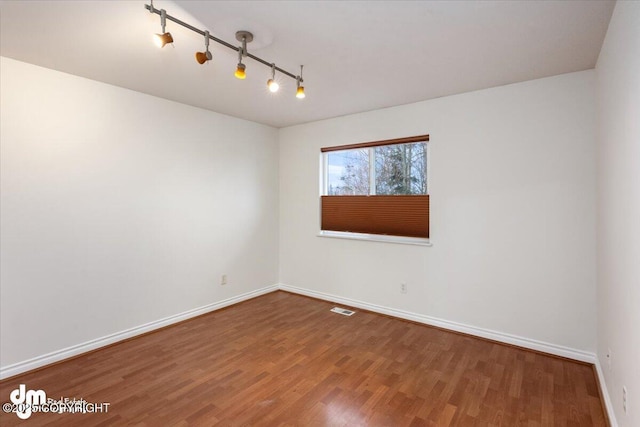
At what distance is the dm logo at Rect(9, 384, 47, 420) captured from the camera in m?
2.08

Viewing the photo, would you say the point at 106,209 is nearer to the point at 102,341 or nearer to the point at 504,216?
the point at 102,341

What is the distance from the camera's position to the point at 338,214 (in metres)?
4.33

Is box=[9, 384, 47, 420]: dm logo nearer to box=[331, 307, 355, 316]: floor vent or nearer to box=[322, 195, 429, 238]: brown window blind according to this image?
box=[331, 307, 355, 316]: floor vent

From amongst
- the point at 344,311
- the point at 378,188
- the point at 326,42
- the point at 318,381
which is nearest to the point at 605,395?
the point at 318,381

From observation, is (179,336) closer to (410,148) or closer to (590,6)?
(410,148)

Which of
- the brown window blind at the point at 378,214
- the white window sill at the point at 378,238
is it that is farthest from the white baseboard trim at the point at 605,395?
the brown window blind at the point at 378,214

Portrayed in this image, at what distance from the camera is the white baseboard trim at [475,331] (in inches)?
107

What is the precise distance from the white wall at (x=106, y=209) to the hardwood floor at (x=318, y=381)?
0.41 metres

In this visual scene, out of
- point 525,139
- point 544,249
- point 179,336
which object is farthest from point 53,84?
point 544,249

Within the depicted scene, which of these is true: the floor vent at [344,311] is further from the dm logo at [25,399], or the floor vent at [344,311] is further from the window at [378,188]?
the dm logo at [25,399]

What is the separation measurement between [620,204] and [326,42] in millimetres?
2067

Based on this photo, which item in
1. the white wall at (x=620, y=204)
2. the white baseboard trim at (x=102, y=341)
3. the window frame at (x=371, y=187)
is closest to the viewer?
the white wall at (x=620, y=204)

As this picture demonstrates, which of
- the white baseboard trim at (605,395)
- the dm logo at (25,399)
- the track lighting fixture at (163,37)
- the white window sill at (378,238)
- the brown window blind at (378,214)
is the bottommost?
the dm logo at (25,399)

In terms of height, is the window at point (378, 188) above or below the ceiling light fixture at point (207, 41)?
below
